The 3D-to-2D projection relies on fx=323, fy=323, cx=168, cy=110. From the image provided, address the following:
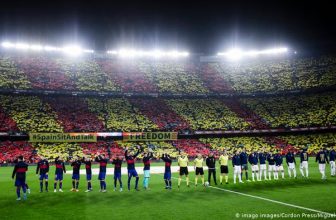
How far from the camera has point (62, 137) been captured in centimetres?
4484

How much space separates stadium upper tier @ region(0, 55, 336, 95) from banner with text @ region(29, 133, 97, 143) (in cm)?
1166

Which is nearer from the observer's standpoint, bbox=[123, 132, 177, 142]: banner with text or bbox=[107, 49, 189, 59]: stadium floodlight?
bbox=[123, 132, 177, 142]: banner with text

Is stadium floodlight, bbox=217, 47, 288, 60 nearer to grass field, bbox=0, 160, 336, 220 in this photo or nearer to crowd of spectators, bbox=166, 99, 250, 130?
crowd of spectators, bbox=166, 99, 250, 130

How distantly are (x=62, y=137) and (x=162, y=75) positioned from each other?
88.9ft

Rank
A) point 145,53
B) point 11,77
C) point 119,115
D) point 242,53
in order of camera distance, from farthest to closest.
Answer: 1. point 242,53
2. point 145,53
3. point 119,115
4. point 11,77

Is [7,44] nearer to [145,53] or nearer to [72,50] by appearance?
[72,50]

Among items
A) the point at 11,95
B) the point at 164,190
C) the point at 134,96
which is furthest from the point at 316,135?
the point at 11,95

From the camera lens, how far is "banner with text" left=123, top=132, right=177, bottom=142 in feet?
158

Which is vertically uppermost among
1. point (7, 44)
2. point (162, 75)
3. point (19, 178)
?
point (7, 44)

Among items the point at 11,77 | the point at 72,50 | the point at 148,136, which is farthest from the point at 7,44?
the point at 148,136

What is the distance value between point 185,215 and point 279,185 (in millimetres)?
10139

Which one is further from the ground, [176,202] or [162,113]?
[162,113]

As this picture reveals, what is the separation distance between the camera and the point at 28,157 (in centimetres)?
4034

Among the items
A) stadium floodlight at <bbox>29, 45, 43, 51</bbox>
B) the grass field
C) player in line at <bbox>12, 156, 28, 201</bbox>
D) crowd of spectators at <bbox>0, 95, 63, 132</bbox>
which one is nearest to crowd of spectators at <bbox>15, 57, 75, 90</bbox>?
stadium floodlight at <bbox>29, 45, 43, 51</bbox>
